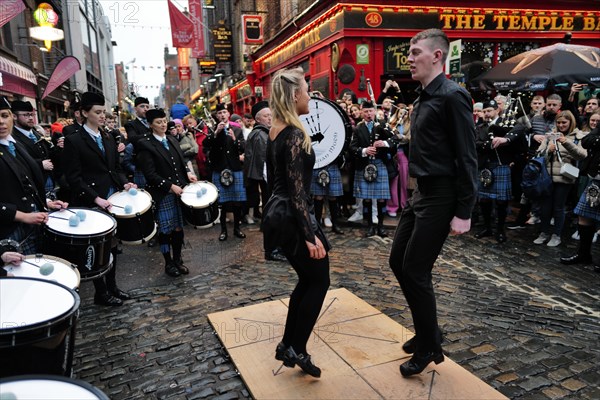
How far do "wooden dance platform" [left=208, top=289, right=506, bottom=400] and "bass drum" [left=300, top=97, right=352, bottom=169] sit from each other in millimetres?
2435

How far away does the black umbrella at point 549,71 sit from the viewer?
7.64m

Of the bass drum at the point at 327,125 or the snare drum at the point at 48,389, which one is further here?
the bass drum at the point at 327,125

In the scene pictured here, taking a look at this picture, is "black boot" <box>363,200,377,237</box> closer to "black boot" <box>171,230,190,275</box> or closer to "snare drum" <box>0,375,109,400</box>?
"black boot" <box>171,230,190,275</box>

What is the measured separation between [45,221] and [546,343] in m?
4.15

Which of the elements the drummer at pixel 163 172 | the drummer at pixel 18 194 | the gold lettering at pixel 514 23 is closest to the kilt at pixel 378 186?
the drummer at pixel 163 172

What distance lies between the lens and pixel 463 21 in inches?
523

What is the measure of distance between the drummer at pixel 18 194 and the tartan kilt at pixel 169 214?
1601 mm

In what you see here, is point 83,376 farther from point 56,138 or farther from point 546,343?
point 56,138

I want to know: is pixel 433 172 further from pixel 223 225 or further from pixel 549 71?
pixel 549 71

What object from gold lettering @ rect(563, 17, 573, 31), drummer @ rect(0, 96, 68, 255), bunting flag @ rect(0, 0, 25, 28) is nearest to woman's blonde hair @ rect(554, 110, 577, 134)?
drummer @ rect(0, 96, 68, 255)

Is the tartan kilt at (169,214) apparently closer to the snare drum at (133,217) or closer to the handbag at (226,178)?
the snare drum at (133,217)

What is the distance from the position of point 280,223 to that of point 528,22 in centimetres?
1490

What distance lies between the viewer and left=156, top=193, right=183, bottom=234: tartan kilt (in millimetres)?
5113

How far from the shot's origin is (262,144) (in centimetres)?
632
